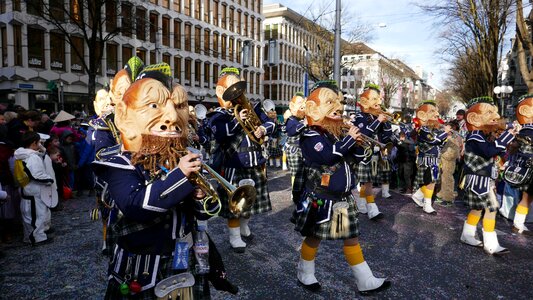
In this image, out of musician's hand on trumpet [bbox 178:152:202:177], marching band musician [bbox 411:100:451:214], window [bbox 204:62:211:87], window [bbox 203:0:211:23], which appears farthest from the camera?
window [bbox 204:62:211:87]

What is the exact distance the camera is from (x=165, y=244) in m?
2.28

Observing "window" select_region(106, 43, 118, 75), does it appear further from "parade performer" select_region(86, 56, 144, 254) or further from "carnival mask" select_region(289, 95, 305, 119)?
"parade performer" select_region(86, 56, 144, 254)

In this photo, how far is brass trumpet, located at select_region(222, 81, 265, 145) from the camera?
5098 mm

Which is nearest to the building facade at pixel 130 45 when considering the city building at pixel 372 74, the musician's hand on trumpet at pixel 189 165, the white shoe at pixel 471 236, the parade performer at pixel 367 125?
the parade performer at pixel 367 125

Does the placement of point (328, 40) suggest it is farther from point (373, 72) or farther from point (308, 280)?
point (373, 72)

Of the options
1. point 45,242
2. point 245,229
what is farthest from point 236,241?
point 45,242

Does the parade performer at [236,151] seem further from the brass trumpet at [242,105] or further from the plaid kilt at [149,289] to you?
the plaid kilt at [149,289]

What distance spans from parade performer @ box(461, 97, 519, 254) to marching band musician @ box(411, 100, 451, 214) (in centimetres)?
187

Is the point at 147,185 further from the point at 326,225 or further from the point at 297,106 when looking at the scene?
the point at 297,106

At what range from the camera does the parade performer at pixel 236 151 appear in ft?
16.9

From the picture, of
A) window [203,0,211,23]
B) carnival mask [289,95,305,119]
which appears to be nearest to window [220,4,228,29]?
window [203,0,211,23]

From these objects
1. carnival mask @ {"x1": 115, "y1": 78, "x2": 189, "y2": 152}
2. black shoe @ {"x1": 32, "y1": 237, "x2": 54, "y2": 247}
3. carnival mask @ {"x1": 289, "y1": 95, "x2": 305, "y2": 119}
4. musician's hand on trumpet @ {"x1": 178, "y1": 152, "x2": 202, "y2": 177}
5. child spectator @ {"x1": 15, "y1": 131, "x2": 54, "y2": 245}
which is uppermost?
carnival mask @ {"x1": 289, "y1": 95, "x2": 305, "y2": 119}

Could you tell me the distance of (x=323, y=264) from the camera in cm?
471

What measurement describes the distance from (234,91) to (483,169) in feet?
12.0
